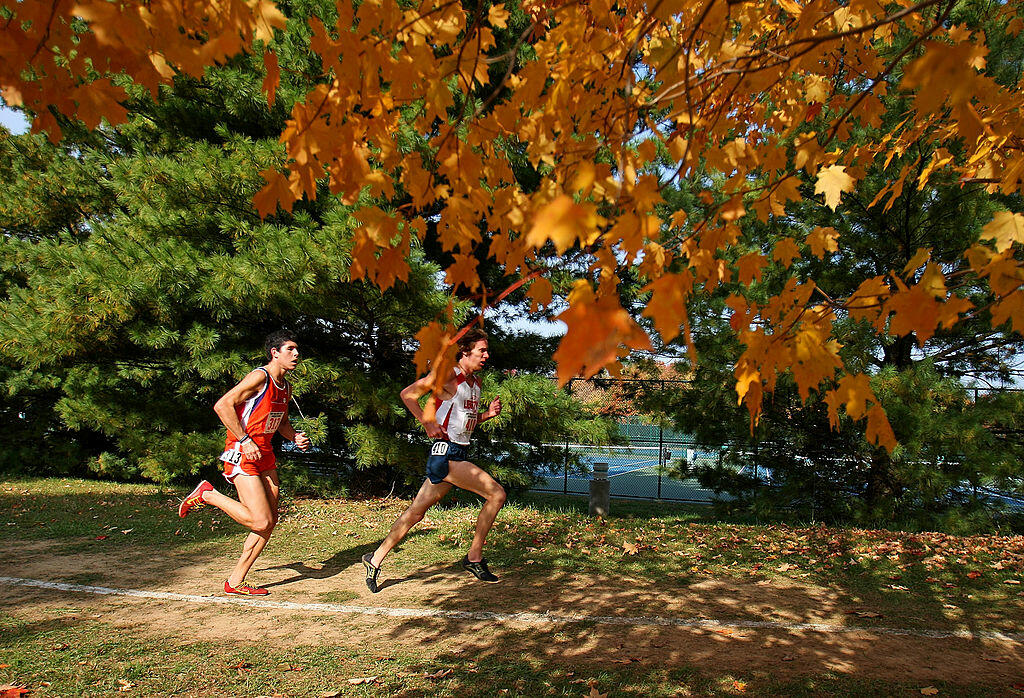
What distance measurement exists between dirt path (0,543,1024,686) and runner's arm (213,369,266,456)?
39.7 inches

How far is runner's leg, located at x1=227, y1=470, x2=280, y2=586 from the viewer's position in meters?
4.24

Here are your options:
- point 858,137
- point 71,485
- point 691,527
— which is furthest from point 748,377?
point 71,485

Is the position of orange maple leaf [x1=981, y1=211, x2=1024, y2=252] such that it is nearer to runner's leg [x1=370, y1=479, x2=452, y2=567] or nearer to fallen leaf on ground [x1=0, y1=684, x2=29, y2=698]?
runner's leg [x1=370, y1=479, x2=452, y2=567]

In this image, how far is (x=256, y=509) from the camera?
4.24m

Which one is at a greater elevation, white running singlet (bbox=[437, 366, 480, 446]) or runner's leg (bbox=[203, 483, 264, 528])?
white running singlet (bbox=[437, 366, 480, 446])

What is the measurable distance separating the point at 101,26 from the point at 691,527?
704 cm

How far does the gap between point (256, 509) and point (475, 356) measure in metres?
1.76

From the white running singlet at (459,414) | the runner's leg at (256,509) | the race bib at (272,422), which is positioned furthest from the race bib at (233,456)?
the white running singlet at (459,414)

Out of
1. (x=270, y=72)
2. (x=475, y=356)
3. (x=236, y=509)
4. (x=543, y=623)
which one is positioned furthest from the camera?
(x=475, y=356)

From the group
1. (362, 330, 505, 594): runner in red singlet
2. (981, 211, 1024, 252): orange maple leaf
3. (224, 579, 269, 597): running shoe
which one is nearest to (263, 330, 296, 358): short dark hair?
(362, 330, 505, 594): runner in red singlet

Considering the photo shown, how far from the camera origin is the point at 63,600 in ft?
13.6

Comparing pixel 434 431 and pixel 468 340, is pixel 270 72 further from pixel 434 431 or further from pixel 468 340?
pixel 434 431

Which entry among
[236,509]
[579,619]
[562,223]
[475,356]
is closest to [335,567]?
[236,509]

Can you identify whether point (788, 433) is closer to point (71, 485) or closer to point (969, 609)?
point (969, 609)
